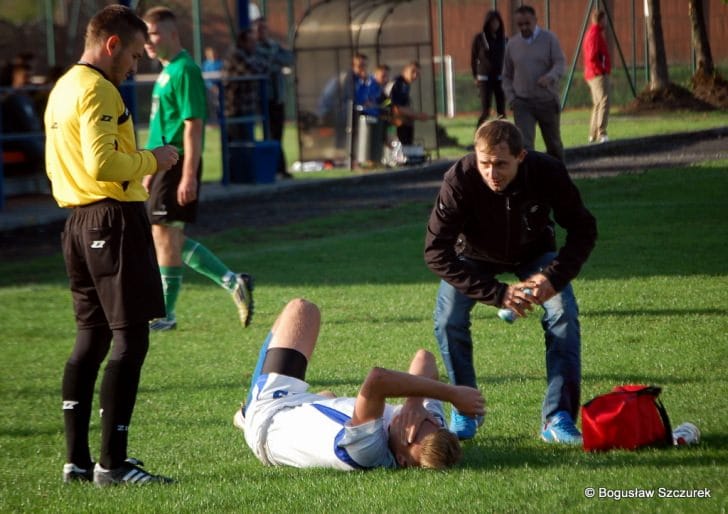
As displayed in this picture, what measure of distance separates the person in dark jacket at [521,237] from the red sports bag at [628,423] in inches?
9.5

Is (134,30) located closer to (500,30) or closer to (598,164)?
(598,164)

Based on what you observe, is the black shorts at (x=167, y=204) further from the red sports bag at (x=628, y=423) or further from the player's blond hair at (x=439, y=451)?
the red sports bag at (x=628, y=423)

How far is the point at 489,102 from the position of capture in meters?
25.1

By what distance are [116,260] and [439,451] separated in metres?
1.65

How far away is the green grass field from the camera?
5203 mm

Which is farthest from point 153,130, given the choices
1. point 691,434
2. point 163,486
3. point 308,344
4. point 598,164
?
point 598,164

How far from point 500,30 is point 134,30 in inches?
794

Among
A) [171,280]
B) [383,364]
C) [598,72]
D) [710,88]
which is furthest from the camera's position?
[598,72]

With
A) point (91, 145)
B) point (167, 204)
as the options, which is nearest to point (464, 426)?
point (91, 145)

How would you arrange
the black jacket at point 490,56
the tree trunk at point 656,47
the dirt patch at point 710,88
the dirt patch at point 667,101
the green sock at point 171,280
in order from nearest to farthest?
the green sock at point 171,280, the dirt patch at point 710,88, the dirt patch at point 667,101, the tree trunk at point 656,47, the black jacket at point 490,56

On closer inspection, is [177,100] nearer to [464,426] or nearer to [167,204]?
[167,204]

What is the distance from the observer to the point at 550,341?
20.5ft

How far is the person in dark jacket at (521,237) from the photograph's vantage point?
596 cm

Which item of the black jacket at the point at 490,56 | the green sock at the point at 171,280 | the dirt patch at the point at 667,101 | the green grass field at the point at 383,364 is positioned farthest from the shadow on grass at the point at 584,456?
the black jacket at the point at 490,56
